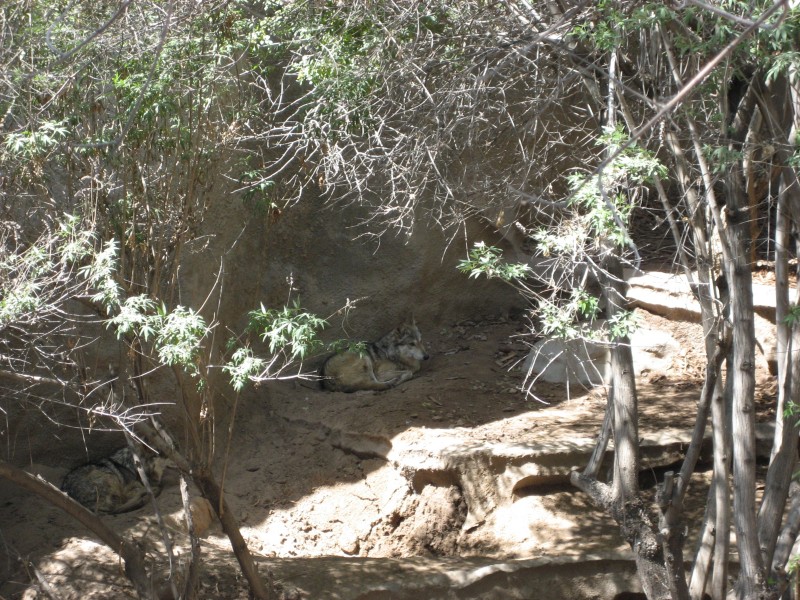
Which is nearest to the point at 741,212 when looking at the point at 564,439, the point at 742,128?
the point at 742,128

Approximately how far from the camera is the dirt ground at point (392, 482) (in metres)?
6.64

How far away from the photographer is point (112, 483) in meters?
7.48

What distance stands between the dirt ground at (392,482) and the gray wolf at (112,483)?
0.17 meters

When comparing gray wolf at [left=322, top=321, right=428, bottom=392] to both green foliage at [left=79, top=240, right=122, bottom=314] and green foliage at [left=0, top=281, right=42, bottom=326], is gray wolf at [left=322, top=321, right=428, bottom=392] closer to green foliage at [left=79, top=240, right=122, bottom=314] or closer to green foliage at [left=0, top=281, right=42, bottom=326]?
green foliage at [left=79, top=240, right=122, bottom=314]

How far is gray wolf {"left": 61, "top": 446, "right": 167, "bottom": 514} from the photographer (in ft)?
24.1

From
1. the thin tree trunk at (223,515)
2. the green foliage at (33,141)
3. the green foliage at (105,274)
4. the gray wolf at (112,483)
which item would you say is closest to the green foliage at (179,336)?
the green foliage at (105,274)

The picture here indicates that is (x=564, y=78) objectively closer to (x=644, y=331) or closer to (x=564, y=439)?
(x=564, y=439)

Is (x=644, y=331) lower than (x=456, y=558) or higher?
higher

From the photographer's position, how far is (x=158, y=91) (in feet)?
17.5

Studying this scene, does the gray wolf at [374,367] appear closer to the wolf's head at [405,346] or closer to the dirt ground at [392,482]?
the wolf's head at [405,346]

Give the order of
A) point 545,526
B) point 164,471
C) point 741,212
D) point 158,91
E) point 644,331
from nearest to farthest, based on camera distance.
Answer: point 741,212, point 158,91, point 545,526, point 164,471, point 644,331

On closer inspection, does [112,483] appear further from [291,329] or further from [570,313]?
[570,313]

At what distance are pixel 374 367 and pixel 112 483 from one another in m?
3.00

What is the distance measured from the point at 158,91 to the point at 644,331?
5.70m
